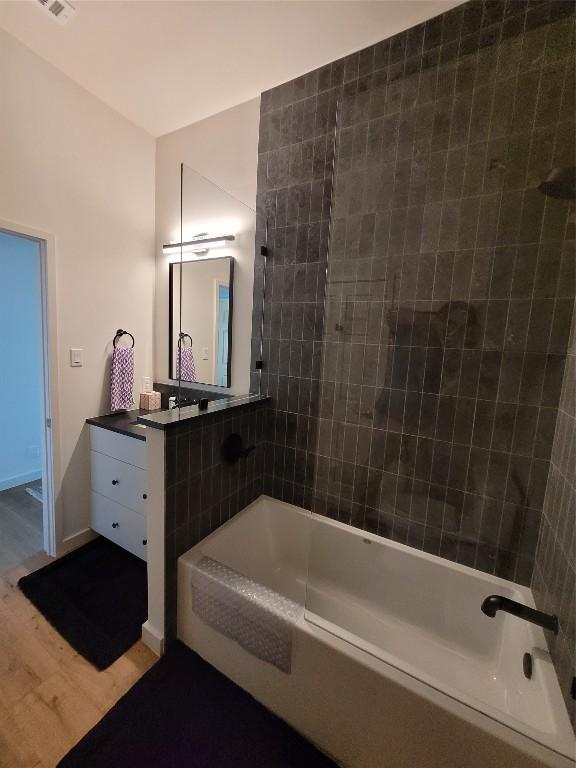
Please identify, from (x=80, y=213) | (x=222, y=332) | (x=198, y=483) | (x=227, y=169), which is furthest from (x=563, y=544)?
(x=80, y=213)

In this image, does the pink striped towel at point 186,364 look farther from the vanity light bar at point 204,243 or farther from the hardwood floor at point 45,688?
the hardwood floor at point 45,688

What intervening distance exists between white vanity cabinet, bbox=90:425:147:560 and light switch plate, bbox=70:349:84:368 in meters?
0.43

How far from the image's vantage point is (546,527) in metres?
1.31

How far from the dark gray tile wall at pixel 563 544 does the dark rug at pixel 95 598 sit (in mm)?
1770

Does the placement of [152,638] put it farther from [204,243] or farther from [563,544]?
[204,243]

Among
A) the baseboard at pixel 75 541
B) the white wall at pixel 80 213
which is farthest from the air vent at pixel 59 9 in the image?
the baseboard at pixel 75 541

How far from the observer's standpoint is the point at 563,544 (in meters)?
1.13

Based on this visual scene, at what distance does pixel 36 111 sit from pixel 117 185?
1.63 ft

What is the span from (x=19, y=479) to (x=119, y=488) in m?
1.76

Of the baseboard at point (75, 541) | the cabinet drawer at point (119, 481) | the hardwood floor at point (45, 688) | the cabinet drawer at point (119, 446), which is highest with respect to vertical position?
the cabinet drawer at point (119, 446)

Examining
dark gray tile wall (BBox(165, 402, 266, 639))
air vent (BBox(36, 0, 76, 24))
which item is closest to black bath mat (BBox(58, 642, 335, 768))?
dark gray tile wall (BBox(165, 402, 266, 639))

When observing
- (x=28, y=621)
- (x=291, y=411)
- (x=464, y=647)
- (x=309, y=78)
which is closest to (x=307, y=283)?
(x=291, y=411)

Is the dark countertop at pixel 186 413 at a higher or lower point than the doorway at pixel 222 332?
lower

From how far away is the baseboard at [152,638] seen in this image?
1.43 metres
